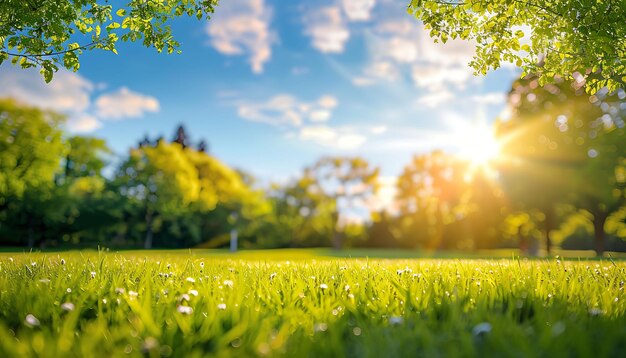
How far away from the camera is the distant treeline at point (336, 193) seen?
30.6m

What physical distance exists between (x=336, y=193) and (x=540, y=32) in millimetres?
49436

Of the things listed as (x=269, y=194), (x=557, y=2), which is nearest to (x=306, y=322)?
(x=557, y=2)

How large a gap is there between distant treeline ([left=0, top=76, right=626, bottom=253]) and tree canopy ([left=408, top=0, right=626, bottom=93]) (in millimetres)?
23883

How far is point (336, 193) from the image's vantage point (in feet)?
186

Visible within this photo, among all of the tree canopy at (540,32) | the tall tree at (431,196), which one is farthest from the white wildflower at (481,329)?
the tall tree at (431,196)

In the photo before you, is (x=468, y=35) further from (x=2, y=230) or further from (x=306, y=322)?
(x=2, y=230)

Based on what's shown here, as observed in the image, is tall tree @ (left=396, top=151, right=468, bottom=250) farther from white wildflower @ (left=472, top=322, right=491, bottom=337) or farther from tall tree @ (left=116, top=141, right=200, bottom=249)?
white wildflower @ (left=472, top=322, right=491, bottom=337)

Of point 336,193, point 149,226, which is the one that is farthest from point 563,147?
point 149,226

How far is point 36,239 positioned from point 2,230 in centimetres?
264

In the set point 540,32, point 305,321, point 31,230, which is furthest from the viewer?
point 31,230

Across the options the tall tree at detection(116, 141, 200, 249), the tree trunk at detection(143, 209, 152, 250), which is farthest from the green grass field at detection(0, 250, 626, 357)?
the tree trunk at detection(143, 209, 152, 250)

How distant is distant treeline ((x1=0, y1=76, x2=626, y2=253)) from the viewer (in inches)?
1203

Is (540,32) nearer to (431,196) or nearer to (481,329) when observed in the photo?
(481,329)

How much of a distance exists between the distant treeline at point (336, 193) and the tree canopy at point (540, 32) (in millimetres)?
23883
